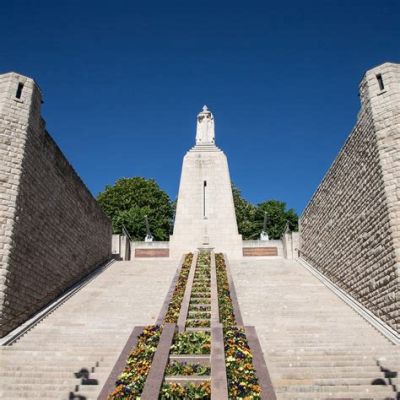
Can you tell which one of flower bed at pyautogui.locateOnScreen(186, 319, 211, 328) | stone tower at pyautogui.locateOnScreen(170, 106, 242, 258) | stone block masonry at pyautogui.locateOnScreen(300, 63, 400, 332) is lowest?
flower bed at pyautogui.locateOnScreen(186, 319, 211, 328)

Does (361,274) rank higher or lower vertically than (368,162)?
lower

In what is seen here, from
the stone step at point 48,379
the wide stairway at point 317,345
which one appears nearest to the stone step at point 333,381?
the wide stairway at point 317,345

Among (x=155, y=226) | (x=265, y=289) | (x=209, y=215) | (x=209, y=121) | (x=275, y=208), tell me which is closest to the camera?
(x=265, y=289)

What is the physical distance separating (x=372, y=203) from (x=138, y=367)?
258 inches

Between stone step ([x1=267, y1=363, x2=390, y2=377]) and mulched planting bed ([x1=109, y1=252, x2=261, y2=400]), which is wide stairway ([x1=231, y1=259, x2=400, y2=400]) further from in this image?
mulched planting bed ([x1=109, y1=252, x2=261, y2=400])

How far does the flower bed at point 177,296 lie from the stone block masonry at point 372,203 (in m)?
4.58

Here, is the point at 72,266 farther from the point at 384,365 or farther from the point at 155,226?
the point at 155,226

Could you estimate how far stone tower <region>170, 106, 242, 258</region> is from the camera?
2194 centimetres

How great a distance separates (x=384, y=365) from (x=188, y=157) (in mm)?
18648

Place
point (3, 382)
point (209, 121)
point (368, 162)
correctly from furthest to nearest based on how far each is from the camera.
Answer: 1. point (209, 121)
2. point (368, 162)
3. point (3, 382)

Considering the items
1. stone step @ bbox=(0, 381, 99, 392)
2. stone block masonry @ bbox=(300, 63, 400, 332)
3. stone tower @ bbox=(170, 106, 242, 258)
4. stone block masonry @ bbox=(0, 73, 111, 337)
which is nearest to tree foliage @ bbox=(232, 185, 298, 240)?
stone tower @ bbox=(170, 106, 242, 258)

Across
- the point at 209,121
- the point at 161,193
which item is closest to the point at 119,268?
the point at 209,121

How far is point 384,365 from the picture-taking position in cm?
648

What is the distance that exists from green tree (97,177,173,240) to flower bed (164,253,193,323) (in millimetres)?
14216
